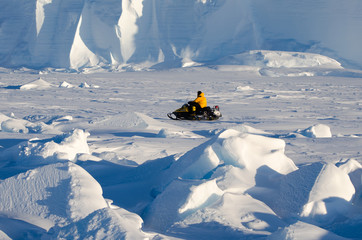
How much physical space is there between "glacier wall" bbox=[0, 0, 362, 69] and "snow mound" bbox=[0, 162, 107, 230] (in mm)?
25657

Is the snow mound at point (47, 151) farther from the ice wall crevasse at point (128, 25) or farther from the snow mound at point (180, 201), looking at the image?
the ice wall crevasse at point (128, 25)

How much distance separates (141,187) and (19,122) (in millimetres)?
4048

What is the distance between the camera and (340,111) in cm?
1017

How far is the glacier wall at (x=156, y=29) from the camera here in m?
28.8

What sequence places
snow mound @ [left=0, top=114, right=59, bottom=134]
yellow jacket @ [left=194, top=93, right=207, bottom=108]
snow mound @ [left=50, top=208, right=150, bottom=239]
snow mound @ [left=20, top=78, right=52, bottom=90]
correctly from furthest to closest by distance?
1. snow mound @ [left=20, top=78, right=52, bottom=90]
2. yellow jacket @ [left=194, top=93, right=207, bottom=108]
3. snow mound @ [left=0, top=114, right=59, bottom=134]
4. snow mound @ [left=50, top=208, right=150, bottom=239]

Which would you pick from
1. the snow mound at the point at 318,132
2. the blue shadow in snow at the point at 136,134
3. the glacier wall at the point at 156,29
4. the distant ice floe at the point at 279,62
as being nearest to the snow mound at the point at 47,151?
the blue shadow in snow at the point at 136,134

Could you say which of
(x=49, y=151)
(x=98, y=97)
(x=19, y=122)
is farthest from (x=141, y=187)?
(x=98, y=97)

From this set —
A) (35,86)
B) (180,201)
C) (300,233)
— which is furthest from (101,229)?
(35,86)

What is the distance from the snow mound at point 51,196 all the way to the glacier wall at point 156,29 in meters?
25.7

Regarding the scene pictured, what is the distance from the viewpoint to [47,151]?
14.1ft

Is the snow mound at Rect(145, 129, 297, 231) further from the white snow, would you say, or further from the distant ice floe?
the distant ice floe

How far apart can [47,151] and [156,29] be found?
2653 cm

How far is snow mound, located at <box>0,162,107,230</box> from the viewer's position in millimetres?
2643

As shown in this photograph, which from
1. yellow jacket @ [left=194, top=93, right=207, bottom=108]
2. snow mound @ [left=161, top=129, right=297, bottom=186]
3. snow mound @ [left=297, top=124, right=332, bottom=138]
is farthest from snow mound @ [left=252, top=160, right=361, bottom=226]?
yellow jacket @ [left=194, top=93, right=207, bottom=108]
